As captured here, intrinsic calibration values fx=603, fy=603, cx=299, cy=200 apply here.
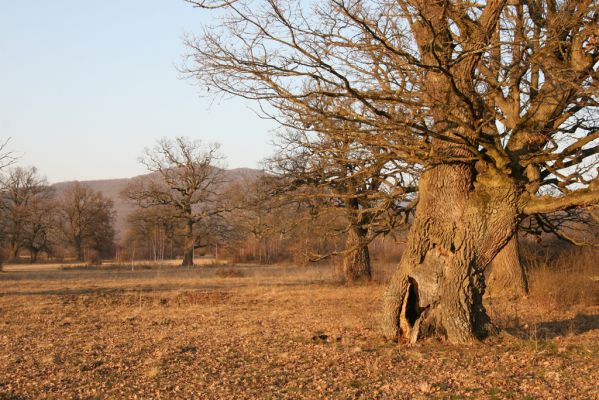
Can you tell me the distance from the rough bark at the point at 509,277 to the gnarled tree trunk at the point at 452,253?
7.95 metres

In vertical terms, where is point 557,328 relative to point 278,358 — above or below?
below

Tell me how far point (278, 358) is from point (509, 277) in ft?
33.9

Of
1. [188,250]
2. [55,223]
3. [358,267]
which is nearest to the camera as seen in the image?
[358,267]

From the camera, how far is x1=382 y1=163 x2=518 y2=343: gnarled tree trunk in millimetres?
8625

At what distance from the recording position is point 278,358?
7992mm

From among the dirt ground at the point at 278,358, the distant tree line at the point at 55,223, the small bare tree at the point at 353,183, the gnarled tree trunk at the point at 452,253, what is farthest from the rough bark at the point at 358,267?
the distant tree line at the point at 55,223

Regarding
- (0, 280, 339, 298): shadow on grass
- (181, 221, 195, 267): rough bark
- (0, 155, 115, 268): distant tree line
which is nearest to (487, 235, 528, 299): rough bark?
(0, 280, 339, 298): shadow on grass

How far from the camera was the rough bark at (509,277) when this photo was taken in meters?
16.2

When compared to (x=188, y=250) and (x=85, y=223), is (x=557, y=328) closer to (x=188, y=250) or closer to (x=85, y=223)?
(x=188, y=250)

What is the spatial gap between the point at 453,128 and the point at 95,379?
5.67 m

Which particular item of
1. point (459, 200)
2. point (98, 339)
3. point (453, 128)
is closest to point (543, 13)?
point (453, 128)

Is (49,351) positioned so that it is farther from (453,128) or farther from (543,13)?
(543,13)

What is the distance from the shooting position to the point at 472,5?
8.13 metres

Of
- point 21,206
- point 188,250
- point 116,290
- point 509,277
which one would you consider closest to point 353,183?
point 509,277
